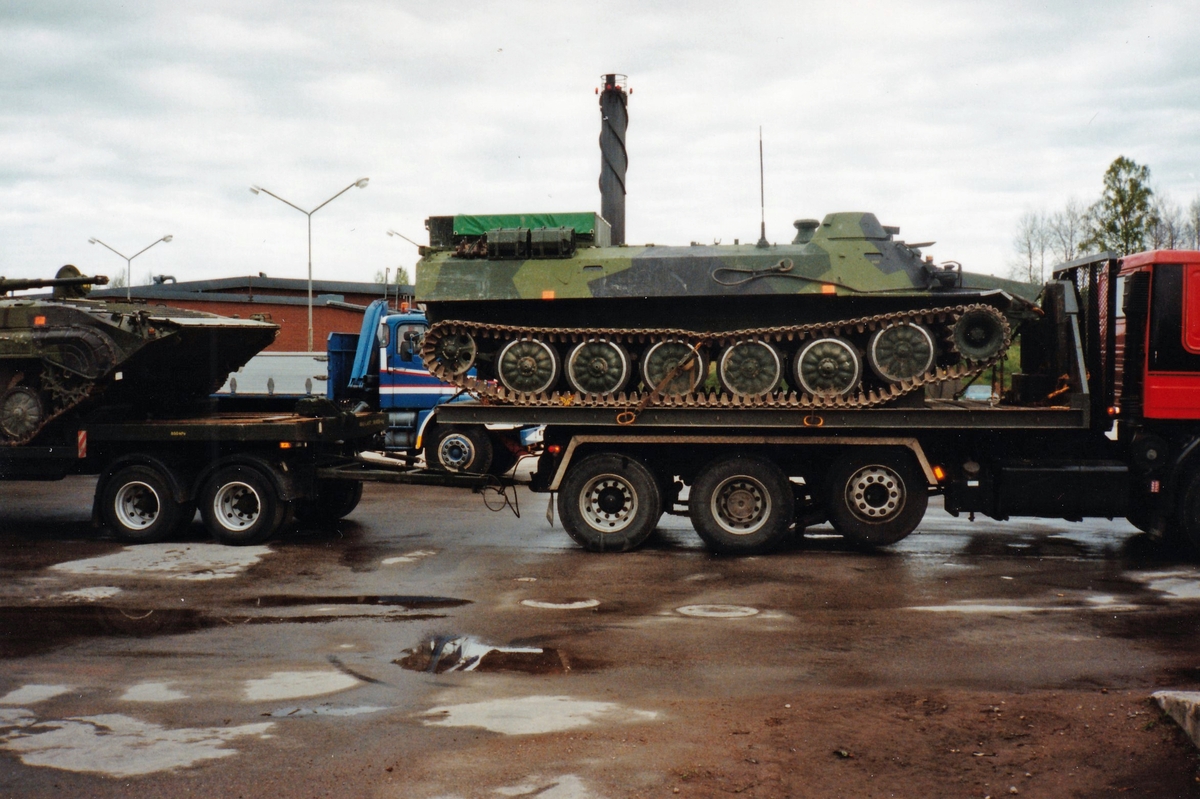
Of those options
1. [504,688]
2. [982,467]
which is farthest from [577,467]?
[504,688]

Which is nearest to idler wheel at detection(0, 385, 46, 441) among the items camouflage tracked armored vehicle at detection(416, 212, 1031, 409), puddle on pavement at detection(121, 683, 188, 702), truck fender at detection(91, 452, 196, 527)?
truck fender at detection(91, 452, 196, 527)

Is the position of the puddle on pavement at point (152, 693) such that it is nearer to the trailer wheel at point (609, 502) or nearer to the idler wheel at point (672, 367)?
the trailer wheel at point (609, 502)

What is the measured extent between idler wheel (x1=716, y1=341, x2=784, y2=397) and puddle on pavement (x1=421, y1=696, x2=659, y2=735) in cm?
597

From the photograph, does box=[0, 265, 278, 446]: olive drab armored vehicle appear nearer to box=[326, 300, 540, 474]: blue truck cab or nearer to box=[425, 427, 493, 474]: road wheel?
box=[425, 427, 493, 474]: road wheel

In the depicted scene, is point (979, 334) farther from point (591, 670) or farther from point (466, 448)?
point (466, 448)

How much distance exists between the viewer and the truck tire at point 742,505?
38.3 ft

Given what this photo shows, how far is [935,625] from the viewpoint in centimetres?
855

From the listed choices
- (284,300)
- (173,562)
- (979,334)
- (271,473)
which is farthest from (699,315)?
(284,300)

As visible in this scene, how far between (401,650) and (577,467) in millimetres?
4509

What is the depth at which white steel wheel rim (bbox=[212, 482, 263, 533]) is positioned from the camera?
41.0ft

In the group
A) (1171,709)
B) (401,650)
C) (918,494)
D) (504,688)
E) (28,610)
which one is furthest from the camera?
(918,494)

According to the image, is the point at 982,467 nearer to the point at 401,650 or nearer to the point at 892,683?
the point at 892,683

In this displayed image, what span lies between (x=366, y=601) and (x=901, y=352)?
629cm

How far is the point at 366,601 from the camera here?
960 centimetres
